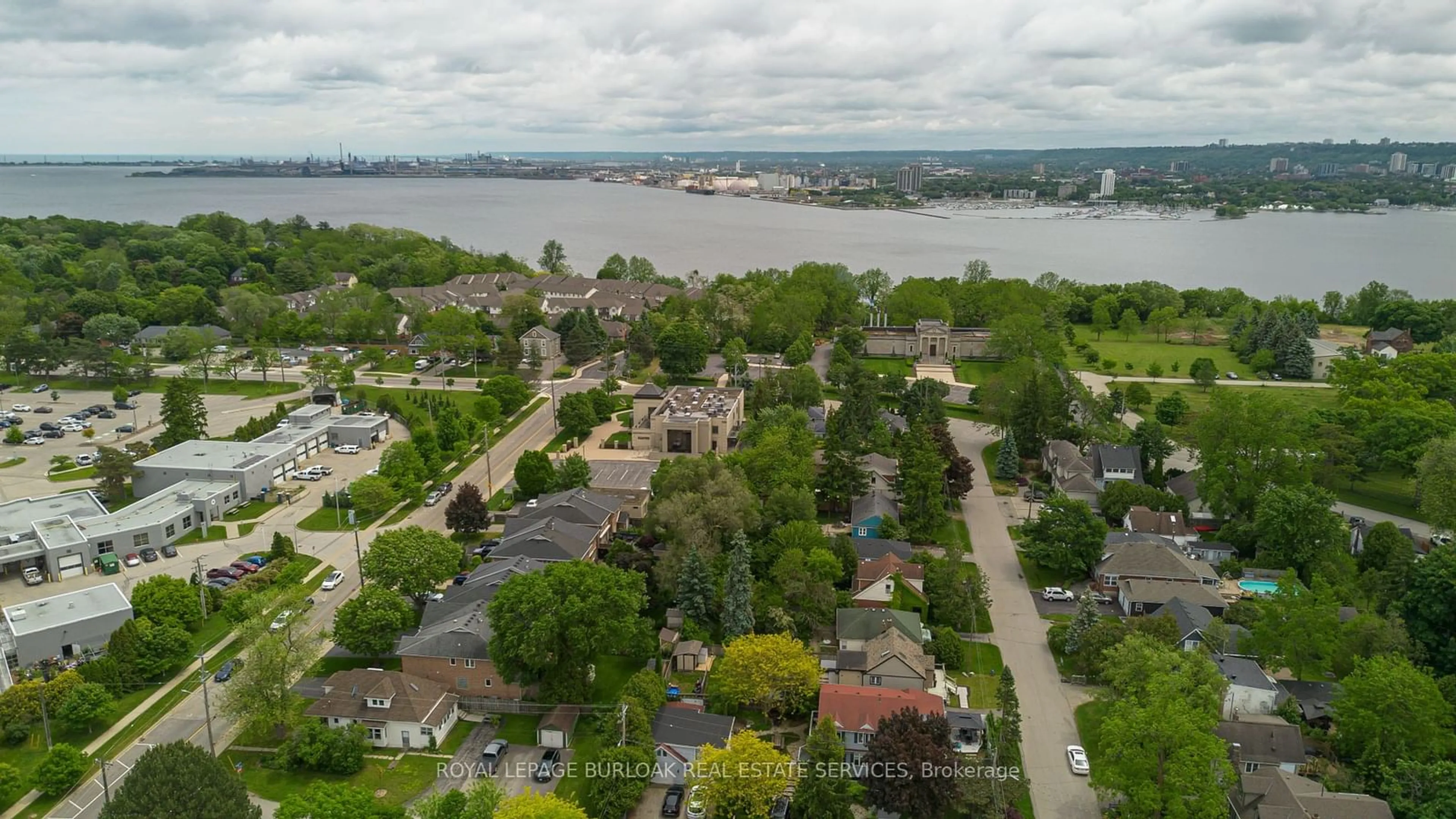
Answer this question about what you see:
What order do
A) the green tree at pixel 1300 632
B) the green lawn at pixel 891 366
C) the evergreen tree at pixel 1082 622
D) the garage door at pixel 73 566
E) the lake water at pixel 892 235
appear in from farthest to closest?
the lake water at pixel 892 235 → the green lawn at pixel 891 366 → the garage door at pixel 73 566 → the evergreen tree at pixel 1082 622 → the green tree at pixel 1300 632

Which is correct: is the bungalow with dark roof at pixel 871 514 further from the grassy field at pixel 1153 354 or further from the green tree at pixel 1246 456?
the grassy field at pixel 1153 354

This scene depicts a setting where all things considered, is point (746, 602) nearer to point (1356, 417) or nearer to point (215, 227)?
point (1356, 417)

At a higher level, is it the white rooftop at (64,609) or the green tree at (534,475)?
the green tree at (534,475)

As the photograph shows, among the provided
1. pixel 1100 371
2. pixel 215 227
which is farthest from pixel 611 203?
pixel 1100 371

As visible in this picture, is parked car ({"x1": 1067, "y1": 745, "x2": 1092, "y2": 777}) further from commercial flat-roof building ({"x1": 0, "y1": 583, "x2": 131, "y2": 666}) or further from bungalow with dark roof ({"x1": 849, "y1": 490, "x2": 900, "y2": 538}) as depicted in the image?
commercial flat-roof building ({"x1": 0, "y1": 583, "x2": 131, "y2": 666})

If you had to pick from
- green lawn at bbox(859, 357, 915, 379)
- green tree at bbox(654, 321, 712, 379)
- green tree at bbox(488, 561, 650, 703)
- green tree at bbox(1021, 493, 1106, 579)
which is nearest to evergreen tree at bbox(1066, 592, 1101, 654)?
green tree at bbox(1021, 493, 1106, 579)

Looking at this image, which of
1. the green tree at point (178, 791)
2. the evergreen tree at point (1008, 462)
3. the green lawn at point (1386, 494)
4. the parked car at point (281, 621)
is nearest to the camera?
the green tree at point (178, 791)

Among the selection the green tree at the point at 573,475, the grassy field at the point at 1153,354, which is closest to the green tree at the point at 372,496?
the green tree at the point at 573,475
